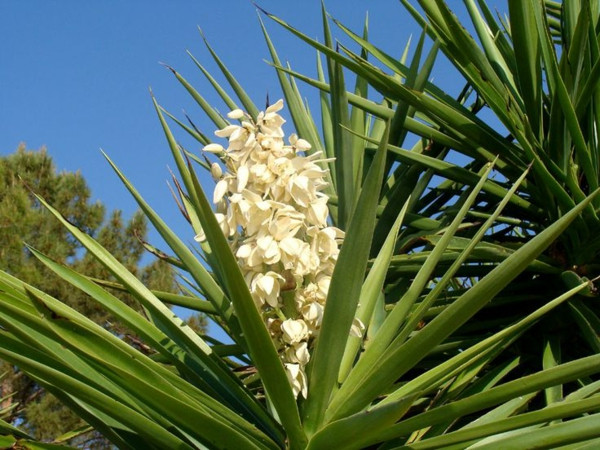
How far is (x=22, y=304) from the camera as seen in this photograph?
1.42m

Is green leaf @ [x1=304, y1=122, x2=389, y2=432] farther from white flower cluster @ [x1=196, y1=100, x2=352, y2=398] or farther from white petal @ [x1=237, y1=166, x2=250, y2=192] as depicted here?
white petal @ [x1=237, y1=166, x2=250, y2=192]

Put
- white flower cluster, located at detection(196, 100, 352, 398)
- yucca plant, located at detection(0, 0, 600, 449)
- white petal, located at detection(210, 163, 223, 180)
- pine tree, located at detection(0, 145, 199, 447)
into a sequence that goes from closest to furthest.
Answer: yucca plant, located at detection(0, 0, 600, 449) → white flower cluster, located at detection(196, 100, 352, 398) → white petal, located at detection(210, 163, 223, 180) → pine tree, located at detection(0, 145, 199, 447)

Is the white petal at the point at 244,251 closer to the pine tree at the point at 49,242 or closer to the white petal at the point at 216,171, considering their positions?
the white petal at the point at 216,171

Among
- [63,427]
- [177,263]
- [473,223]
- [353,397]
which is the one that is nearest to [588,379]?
[473,223]

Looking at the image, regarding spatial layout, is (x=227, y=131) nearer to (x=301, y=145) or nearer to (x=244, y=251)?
(x=301, y=145)

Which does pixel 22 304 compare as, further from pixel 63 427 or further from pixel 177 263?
pixel 63 427

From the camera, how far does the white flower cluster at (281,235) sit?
4.69ft

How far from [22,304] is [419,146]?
1.62 m

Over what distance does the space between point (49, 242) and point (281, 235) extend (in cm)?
792

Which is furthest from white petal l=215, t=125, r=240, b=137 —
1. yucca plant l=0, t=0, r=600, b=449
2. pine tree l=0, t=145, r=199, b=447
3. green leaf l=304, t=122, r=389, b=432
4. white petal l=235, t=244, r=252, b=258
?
pine tree l=0, t=145, r=199, b=447

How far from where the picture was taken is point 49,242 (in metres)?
8.88

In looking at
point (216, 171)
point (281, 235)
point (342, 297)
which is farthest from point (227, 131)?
point (342, 297)

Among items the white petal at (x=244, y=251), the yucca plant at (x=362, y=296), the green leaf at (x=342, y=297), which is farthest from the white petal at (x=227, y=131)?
the green leaf at (x=342, y=297)

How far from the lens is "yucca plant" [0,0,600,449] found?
1267 mm
